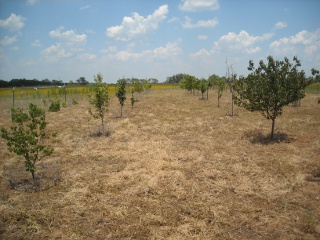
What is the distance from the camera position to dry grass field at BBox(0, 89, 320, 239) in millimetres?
5637

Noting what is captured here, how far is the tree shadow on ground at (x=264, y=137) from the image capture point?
1243 cm

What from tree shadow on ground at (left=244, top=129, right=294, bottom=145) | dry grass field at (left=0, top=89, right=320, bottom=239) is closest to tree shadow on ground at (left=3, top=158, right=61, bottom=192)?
dry grass field at (left=0, top=89, right=320, bottom=239)

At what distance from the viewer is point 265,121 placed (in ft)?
→ 55.9

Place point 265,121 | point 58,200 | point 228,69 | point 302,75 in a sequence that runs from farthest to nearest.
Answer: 1. point 228,69
2. point 265,121
3. point 302,75
4. point 58,200

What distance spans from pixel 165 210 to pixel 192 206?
74 centimetres

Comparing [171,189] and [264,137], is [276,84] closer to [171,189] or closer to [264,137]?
[264,137]

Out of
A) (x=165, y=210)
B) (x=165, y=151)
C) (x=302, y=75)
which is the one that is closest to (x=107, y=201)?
(x=165, y=210)

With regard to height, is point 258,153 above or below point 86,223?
above

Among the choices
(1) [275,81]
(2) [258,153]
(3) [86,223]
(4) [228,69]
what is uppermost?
(4) [228,69]

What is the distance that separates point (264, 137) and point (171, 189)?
25.5ft

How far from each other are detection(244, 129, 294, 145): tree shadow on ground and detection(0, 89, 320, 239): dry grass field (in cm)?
5

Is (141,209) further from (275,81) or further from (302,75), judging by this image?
(302,75)

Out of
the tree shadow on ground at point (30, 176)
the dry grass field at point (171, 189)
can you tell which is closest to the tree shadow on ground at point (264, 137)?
the dry grass field at point (171, 189)

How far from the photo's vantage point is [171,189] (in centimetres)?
759
